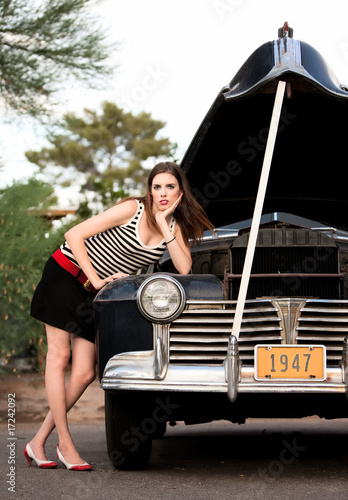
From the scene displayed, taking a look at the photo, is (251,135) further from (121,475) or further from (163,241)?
(121,475)

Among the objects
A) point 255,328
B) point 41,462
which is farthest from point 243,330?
point 41,462

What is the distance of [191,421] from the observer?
12.8 feet

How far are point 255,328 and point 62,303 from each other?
43.3 inches

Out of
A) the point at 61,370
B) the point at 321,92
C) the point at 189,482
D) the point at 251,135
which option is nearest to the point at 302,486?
the point at 189,482

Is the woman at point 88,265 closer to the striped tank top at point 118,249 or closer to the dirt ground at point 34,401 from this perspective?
the striped tank top at point 118,249

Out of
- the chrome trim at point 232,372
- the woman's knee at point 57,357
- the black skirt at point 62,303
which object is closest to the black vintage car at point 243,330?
the chrome trim at point 232,372

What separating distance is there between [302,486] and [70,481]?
114 centimetres

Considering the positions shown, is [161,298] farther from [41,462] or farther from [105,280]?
[41,462]

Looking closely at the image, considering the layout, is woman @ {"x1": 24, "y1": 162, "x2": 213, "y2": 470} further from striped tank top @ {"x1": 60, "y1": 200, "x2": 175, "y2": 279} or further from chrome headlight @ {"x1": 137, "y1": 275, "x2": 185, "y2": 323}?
chrome headlight @ {"x1": 137, "y1": 275, "x2": 185, "y2": 323}

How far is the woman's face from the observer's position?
387cm

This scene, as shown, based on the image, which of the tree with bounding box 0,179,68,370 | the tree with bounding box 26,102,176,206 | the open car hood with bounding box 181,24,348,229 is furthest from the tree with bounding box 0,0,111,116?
the tree with bounding box 26,102,176,206

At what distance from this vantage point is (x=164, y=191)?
12.7ft

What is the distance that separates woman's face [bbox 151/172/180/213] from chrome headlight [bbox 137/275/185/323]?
0.55 meters

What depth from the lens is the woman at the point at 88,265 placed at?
3.77 meters
